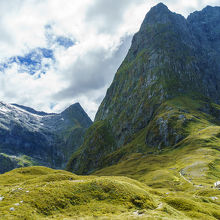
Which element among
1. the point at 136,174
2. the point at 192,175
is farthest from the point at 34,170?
the point at 192,175

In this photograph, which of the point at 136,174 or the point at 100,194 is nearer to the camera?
the point at 100,194

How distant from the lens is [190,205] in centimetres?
4394

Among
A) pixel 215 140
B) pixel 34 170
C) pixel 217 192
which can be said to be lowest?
pixel 217 192

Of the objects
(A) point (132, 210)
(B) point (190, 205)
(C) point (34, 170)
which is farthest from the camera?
(C) point (34, 170)

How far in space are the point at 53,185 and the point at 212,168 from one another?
111 meters

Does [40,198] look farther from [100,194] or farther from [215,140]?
[215,140]

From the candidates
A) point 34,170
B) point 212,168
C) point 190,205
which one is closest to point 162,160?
point 212,168

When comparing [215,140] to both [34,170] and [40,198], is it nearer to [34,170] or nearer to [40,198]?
[34,170]

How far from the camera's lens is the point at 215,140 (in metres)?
178

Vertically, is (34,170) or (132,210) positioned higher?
(34,170)

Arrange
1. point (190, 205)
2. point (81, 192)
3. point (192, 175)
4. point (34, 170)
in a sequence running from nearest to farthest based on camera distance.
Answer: point (81, 192) → point (190, 205) → point (192, 175) → point (34, 170)

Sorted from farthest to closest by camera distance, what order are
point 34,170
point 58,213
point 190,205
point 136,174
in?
point 136,174, point 34,170, point 190,205, point 58,213

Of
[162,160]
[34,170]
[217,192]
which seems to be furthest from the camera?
[162,160]

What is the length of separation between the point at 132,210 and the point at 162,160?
154278 millimetres
